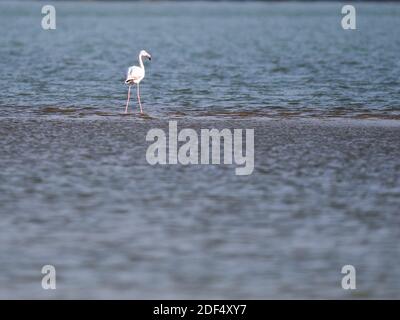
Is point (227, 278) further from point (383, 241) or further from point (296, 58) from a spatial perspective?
point (296, 58)

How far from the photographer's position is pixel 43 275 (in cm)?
1099

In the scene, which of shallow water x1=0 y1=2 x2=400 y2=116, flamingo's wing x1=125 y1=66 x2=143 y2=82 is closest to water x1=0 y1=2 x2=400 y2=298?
shallow water x1=0 y1=2 x2=400 y2=116

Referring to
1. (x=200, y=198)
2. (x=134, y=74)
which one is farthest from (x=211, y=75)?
(x=200, y=198)

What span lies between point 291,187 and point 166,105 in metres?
11.6

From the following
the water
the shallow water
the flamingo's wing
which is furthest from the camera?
the shallow water

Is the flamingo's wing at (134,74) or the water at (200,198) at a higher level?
the flamingo's wing at (134,74)

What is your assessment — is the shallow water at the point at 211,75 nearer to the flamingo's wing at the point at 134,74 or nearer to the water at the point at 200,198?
the water at the point at 200,198

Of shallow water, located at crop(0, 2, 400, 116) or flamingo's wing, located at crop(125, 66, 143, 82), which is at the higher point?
shallow water, located at crop(0, 2, 400, 116)

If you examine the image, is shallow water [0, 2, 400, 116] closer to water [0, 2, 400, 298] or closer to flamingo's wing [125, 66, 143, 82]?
water [0, 2, 400, 298]

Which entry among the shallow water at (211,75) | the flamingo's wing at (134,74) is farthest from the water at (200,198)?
the flamingo's wing at (134,74)

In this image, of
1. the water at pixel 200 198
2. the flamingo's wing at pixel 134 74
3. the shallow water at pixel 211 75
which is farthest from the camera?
the shallow water at pixel 211 75

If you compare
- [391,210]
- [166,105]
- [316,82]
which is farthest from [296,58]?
[391,210]

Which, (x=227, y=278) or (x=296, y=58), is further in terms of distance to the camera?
(x=296, y=58)
